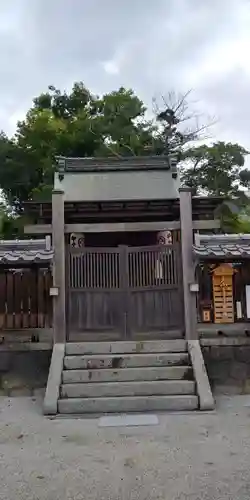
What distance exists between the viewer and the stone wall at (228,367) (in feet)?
29.7

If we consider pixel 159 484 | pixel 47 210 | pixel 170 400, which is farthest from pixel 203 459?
pixel 47 210

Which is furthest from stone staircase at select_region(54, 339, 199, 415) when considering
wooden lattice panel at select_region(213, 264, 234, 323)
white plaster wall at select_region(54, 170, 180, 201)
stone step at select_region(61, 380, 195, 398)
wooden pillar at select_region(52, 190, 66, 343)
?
white plaster wall at select_region(54, 170, 180, 201)

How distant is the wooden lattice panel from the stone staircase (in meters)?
1.35

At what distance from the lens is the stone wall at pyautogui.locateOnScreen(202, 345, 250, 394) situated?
905 centimetres

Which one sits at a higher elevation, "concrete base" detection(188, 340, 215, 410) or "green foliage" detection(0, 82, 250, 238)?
"green foliage" detection(0, 82, 250, 238)

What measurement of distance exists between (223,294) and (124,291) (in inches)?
80.0

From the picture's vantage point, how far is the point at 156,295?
9172mm

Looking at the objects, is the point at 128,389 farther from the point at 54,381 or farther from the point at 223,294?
the point at 223,294

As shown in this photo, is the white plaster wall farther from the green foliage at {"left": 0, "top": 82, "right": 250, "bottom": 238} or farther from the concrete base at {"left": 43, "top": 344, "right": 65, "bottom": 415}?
the green foliage at {"left": 0, "top": 82, "right": 250, "bottom": 238}

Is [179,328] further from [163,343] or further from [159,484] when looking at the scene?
[159,484]

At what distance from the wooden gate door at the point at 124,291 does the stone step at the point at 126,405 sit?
1.66 meters

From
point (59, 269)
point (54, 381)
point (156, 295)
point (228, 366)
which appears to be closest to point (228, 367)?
point (228, 366)

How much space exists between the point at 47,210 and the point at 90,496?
7.35m

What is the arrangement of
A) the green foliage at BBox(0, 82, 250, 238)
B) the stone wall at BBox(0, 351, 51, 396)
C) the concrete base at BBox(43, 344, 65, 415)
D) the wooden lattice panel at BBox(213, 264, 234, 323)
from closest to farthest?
1. the concrete base at BBox(43, 344, 65, 415)
2. the stone wall at BBox(0, 351, 51, 396)
3. the wooden lattice panel at BBox(213, 264, 234, 323)
4. the green foliage at BBox(0, 82, 250, 238)
